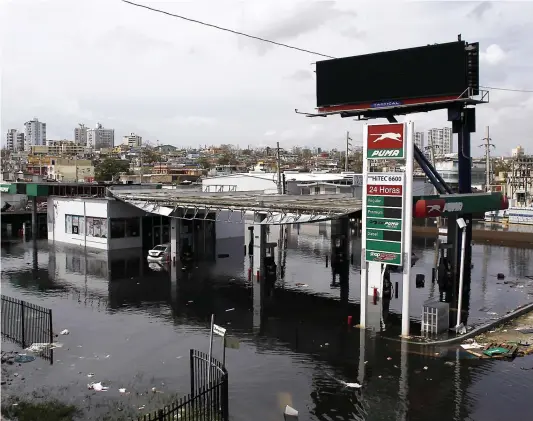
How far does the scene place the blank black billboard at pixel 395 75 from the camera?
22.4 meters

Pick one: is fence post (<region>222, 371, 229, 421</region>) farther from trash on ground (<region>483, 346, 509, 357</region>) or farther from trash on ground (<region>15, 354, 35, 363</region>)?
trash on ground (<region>483, 346, 509, 357</region>)

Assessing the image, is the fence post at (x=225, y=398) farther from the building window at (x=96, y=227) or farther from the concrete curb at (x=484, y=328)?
the building window at (x=96, y=227)

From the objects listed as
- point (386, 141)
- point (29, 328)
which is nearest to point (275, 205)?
point (386, 141)

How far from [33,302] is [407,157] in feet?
56.9

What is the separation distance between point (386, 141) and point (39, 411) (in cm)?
1367

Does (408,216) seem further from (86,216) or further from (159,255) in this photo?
(86,216)

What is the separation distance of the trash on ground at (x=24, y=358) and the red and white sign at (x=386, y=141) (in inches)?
514

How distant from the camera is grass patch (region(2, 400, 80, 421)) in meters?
11.8

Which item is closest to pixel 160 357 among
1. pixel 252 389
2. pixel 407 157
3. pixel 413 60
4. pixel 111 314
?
pixel 252 389

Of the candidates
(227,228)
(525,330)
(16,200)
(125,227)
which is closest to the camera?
(525,330)

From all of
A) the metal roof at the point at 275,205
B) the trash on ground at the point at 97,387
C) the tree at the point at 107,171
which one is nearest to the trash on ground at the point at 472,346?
the metal roof at the point at 275,205

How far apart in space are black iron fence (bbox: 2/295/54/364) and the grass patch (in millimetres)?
3467

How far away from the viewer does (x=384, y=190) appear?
754 inches

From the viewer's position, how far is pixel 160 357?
54.9 ft
